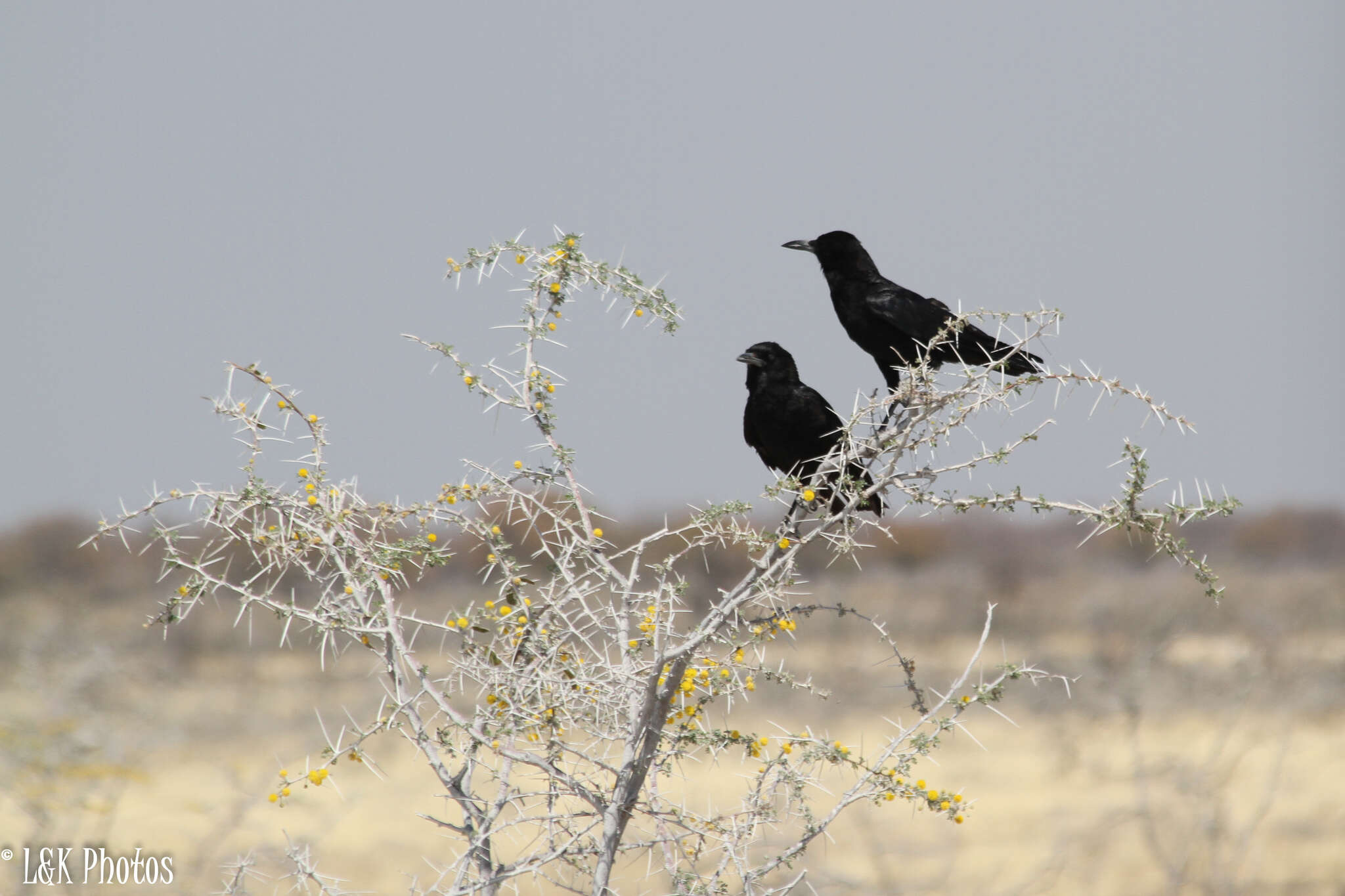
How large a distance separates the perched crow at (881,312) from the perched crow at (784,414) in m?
0.38

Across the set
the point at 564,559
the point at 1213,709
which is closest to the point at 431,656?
the point at 1213,709

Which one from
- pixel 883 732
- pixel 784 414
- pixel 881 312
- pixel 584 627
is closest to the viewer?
pixel 584 627

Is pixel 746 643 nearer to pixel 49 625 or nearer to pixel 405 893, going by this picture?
pixel 405 893

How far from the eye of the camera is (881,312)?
5.72 meters

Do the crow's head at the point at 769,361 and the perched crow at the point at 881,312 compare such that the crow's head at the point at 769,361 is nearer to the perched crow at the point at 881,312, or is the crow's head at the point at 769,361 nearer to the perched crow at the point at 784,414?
the perched crow at the point at 784,414

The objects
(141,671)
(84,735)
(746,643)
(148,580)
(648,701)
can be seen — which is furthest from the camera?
(148,580)

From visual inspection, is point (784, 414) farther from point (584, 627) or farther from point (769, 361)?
point (584, 627)

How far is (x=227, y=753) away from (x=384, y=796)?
1873 mm

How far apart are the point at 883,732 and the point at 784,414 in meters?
9.16

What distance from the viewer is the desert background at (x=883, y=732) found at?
728cm

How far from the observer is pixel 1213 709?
14391 mm

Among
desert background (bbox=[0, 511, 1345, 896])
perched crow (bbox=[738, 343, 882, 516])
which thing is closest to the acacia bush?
desert background (bbox=[0, 511, 1345, 896])

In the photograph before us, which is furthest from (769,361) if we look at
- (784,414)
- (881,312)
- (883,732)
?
(883,732)

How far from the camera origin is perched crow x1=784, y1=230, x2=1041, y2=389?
5.51 meters
